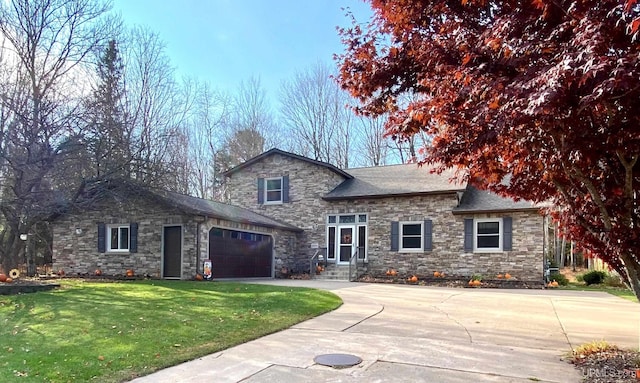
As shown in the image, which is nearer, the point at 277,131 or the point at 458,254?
the point at 458,254

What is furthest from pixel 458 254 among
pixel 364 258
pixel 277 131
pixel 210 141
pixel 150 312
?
pixel 210 141

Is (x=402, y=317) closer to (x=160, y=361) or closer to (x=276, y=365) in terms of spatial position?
(x=276, y=365)

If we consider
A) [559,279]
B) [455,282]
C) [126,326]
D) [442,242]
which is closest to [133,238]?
[126,326]

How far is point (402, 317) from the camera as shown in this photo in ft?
27.5

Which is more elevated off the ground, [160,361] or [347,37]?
[347,37]

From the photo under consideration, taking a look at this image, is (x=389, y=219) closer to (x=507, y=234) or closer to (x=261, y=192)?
(x=507, y=234)

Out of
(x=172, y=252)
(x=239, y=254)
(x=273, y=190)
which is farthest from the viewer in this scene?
(x=273, y=190)

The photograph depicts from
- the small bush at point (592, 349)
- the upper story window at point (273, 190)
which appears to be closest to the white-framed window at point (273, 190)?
the upper story window at point (273, 190)

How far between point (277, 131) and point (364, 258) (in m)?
16.3

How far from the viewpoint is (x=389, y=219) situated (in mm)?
19141

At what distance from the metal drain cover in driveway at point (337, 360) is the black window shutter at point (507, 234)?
43.8 feet

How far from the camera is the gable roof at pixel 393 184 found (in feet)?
60.8

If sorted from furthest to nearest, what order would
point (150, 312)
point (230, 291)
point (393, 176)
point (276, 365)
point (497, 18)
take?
point (393, 176)
point (230, 291)
point (150, 312)
point (276, 365)
point (497, 18)

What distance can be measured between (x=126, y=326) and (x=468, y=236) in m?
13.8
